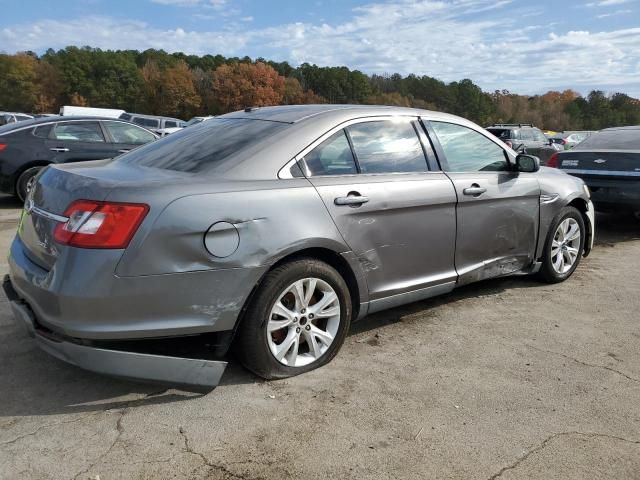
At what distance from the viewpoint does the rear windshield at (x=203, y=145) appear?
3.24 meters

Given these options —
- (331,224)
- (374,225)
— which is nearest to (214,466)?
(331,224)

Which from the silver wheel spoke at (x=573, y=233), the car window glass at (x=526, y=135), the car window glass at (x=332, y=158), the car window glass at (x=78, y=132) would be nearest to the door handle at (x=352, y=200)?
the car window glass at (x=332, y=158)

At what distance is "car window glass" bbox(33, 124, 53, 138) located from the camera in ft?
29.4

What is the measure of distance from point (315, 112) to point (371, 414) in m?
1.93

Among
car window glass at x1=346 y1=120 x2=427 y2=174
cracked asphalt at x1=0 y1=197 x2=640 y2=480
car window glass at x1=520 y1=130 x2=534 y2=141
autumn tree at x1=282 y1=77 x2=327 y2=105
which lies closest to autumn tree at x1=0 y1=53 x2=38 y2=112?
autumn tree at x1=282 y1=77 x2=327 y2=105

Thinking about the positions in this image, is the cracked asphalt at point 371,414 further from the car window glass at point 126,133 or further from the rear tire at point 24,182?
the car window glass at point 126,133

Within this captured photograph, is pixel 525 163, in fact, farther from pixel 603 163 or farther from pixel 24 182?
pixel 24 182

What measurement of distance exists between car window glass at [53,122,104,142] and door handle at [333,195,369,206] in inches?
291

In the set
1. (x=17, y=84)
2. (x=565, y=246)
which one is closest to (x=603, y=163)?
(x=565, y=246)

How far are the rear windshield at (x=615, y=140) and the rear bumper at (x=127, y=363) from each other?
6.83m

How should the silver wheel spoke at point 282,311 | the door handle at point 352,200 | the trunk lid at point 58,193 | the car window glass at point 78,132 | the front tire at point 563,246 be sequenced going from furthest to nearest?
the car window glass at point 78,132 < the front tire at point 563,246 < the door handle at point 352,200 < the silver wheel spoke at point 282,311 < the trunk lid at point 58,193

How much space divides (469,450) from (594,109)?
113 meters

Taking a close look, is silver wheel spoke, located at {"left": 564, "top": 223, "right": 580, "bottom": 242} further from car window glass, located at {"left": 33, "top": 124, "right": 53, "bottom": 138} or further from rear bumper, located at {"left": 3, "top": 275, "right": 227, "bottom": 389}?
car window glass, located at {"left": 33, "top": 124, "right": 53, "bottom": 138}

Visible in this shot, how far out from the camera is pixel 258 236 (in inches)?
115
